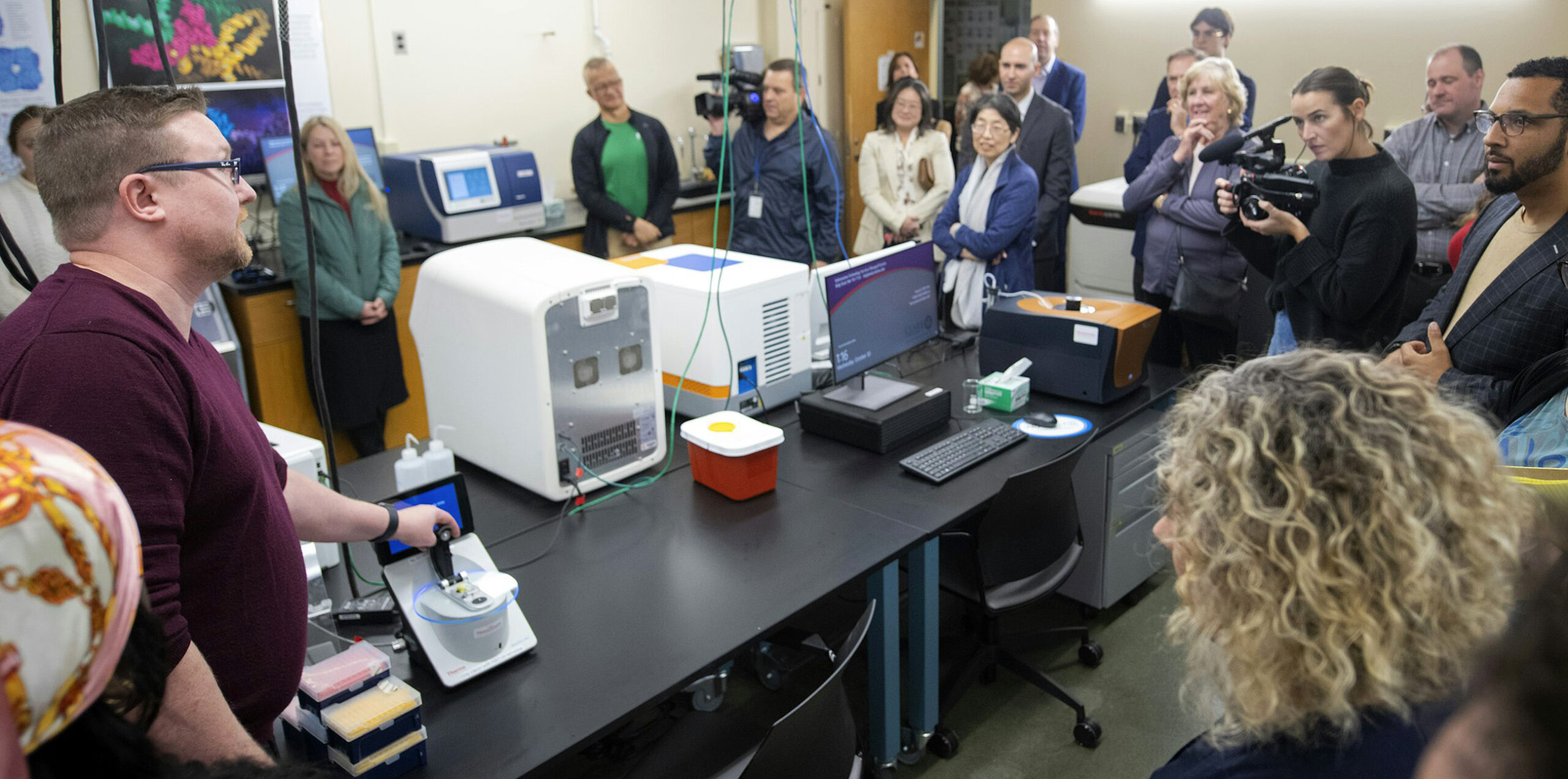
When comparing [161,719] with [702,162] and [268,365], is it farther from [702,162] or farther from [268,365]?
[702,162]

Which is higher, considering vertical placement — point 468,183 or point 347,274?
point 468,183

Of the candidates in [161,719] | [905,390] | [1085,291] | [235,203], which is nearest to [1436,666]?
[161,719]

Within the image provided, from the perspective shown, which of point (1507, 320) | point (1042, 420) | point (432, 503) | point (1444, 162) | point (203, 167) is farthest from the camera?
point (1444, 162)

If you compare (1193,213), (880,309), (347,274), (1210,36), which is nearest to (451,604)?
(880,309)

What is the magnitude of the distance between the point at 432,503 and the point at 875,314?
52.1 inches

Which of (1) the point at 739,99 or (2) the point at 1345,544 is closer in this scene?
(2) the point at 1345,544

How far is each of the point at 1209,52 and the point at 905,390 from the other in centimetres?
331

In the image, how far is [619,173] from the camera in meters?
4.65

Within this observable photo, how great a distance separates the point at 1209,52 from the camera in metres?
4.86

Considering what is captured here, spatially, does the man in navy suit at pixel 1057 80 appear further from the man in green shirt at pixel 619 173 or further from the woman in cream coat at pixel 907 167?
the man in green shirt at pixel 619 173

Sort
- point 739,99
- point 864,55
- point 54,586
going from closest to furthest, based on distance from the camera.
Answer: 1. point 54,586
2. point 739,99
3. point 864,55

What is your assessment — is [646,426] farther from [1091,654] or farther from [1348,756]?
[1348,756]

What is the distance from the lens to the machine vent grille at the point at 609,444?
2.21 metres

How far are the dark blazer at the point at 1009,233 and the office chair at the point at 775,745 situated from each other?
203 cm
